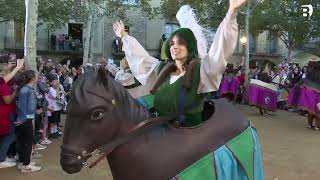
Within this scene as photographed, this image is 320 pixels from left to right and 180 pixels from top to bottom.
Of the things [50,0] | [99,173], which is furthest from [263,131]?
[50,0]

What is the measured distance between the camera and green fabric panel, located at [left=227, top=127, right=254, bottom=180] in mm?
3156

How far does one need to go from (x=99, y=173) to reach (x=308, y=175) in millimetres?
3201

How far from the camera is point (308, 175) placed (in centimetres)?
711

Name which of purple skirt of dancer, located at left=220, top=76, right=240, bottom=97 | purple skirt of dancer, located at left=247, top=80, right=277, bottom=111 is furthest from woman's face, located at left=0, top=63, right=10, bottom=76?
purple skirt of dancer, located at left=220, top=76, right=240, bottom=97

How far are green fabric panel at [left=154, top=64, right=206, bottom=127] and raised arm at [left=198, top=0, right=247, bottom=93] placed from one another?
71mm

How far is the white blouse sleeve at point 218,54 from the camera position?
3.00m

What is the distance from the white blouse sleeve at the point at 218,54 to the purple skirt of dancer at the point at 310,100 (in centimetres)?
955

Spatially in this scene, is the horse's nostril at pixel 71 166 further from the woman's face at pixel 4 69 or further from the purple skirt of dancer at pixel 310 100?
the purple skirt of dancer at pixel 310 100

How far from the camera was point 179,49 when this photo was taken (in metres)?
3.45

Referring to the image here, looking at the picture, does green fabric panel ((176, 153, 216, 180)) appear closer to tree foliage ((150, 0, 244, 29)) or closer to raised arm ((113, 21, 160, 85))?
raised arm ((113, 21, 160, 85))

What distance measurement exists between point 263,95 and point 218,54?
12.6 meters

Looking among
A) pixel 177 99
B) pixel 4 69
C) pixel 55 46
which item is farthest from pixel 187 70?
pixel 55 46

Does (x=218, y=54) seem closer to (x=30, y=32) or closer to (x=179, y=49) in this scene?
(x=179, y=49)

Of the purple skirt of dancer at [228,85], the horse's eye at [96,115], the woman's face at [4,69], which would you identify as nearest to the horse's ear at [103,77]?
the horse's eye at [96,115]
